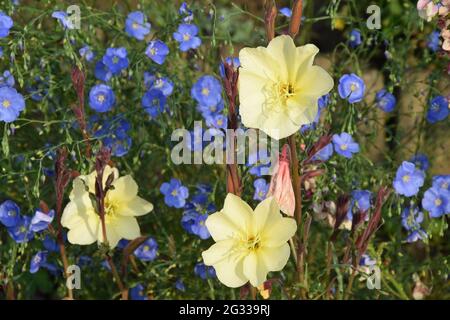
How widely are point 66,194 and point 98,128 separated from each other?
0.79ft

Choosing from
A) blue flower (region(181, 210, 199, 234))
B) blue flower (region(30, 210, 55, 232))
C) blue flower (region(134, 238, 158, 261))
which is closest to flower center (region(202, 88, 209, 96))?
blue flower (region(181, 210, 199, 234))

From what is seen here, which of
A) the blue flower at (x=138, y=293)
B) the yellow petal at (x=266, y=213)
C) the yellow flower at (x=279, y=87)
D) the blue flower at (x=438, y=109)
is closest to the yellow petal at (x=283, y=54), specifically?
the yellow flower at (x=279, y=87)

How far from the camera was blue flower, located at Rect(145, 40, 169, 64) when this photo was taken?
230 centimetres

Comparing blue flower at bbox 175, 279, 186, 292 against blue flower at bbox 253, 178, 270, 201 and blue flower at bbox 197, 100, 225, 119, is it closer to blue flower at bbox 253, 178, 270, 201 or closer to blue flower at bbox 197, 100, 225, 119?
blue flower at bbox 253, 178, 270, 201

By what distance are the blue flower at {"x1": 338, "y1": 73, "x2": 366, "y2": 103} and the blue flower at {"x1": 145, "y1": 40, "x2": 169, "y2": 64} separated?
528 millimetres

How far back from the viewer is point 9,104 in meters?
2.18

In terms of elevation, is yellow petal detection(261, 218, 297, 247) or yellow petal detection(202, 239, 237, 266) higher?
yellow petal detection(261, 218, 297, 247)

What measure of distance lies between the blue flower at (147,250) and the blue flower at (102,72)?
0.52 meters

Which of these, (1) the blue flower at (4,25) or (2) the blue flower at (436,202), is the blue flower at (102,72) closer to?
(1) the blue flower at (4,25)

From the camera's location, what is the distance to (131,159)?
2539 mm

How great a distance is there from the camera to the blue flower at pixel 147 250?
238 cm

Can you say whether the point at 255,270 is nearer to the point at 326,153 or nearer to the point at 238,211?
the point at 238,211

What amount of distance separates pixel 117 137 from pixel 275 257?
0.76 metres

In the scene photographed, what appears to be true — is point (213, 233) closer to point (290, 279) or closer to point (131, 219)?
point (131, 219)
